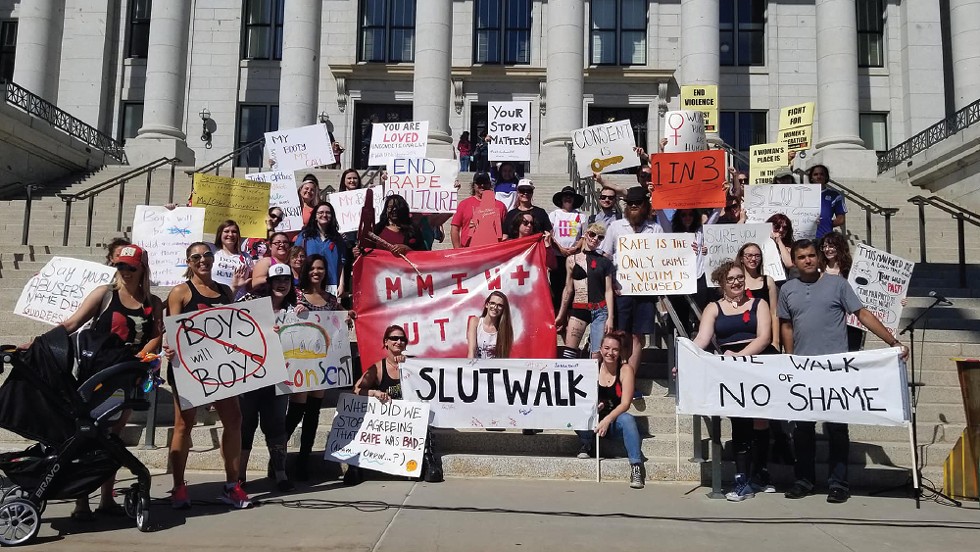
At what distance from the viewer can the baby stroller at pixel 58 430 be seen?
17.4ft

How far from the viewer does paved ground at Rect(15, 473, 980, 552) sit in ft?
17.9

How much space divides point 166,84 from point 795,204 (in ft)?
64.3

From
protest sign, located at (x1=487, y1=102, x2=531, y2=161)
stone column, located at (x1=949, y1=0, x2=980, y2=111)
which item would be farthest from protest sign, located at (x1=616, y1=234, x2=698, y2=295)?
stone column, located at (x1=949, y1=0, x2=980, y2=111)

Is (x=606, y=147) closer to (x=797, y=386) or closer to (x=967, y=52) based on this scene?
(x=797, y=386)

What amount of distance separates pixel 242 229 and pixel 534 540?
7607 mm

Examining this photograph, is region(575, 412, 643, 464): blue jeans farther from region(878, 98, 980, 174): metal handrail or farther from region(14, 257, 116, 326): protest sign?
region(878, 98, 980, 174): metal handrail

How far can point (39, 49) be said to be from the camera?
84.0ft

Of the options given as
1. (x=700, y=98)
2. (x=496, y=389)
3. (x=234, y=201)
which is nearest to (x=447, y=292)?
(x=496, y=389)

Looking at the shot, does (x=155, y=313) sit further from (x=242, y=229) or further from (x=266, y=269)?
(x=242, y=229)

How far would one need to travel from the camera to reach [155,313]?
6.29 m

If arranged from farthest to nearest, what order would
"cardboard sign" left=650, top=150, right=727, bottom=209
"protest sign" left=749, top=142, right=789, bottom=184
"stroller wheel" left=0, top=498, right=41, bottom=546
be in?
"protest sign" left=749, top=142, right=789, bottom=184 → "cardboard sign" left=650, top=150, right=727, bottom=209 → "stroller wheel" left=0, top=498, right=41, bottom=546

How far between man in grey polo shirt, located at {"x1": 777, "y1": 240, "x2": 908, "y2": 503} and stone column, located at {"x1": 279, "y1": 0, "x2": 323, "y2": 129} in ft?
63.8

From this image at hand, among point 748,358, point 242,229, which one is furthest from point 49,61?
point 748,358

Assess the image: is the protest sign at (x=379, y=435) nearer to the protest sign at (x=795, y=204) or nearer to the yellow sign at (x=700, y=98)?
the protest sign at (x=795, y=204)
